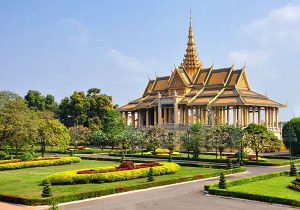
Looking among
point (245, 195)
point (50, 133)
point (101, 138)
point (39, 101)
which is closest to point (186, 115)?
point (101, 138)

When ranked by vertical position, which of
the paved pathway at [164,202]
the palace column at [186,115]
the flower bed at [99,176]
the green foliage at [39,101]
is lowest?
the paved pathway at [164,202]

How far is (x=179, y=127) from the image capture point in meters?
74.6

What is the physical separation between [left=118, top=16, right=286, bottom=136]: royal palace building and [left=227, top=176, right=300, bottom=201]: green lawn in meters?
38.3

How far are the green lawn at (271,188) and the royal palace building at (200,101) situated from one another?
38.3m

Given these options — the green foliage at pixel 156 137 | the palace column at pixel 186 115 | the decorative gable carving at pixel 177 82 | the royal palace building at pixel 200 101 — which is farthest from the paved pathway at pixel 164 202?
the decorative gable carving at pixel 177 82

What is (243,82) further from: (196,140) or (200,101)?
(196,140)

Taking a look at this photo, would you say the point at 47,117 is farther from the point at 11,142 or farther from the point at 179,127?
the point at 179,127

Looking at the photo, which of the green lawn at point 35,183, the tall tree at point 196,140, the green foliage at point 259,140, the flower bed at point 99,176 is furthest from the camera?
the tall tree at point 196,140

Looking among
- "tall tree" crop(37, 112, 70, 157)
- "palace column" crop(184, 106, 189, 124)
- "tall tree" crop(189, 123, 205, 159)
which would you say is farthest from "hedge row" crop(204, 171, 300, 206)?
"palace column" crop(184, 106, 189, 124)

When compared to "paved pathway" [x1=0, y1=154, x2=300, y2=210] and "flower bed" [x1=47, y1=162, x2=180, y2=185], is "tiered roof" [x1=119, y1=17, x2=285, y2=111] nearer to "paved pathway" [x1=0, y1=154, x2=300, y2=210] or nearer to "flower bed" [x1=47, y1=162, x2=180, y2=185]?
"flower bed" [x1=47, y1=162, x2=180, y2=185]

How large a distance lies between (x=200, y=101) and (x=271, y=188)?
48.0 m

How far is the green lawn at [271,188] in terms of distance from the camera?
23.8m

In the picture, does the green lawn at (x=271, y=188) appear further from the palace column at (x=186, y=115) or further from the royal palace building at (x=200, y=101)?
the palace column at (x=186, y=115)

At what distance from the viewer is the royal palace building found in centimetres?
7038
